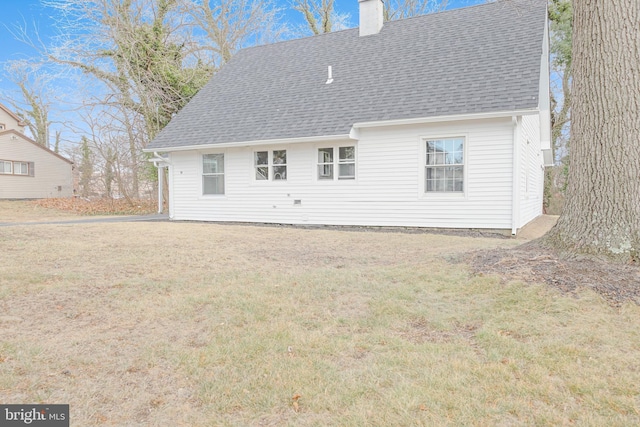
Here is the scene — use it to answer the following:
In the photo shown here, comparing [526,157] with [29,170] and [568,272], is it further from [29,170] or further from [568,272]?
[29,170]

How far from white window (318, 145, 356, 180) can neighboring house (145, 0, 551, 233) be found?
30mm

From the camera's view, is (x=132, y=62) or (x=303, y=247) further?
(x=132, y=62)

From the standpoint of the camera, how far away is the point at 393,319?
12.4ft

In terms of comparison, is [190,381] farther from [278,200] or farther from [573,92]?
[278,200]

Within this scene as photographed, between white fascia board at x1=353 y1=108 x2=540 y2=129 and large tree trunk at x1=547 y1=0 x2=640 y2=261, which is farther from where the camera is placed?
white fascia board at x1=353 y1=108 x2=540 y2=129

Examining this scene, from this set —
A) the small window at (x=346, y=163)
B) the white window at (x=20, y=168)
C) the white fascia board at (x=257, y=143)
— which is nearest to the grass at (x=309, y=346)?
the white fascia board at (x=257, y=143)

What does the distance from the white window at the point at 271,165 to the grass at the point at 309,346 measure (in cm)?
708

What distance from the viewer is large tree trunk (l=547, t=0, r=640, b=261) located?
4.63 m

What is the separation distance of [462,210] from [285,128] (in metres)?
5.39

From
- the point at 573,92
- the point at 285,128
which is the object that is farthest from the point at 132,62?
the point at 573,92

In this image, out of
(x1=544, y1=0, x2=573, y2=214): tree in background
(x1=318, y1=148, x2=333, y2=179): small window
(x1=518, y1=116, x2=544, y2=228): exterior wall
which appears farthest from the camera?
(x1=544, y1=0, x2=573, y2=214): tree in background

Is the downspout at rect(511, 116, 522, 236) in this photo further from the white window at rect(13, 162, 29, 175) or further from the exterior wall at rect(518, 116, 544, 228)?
the white window at rect(13, 162, 29, 175)

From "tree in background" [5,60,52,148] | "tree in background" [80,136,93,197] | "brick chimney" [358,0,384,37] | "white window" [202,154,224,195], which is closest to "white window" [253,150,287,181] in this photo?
"white window" [202,154,224,195]

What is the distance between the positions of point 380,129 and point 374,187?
1.55 meters
